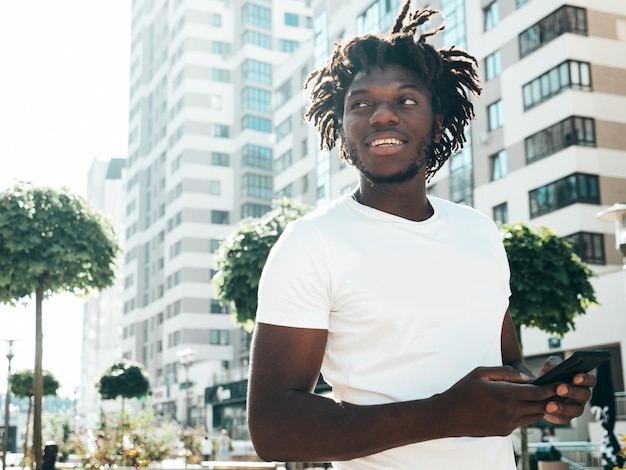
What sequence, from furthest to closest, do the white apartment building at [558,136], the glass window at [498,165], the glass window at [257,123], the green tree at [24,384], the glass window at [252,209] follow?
the glass window at [257,123]
the glass window at [252,209]
the green tree at [24,384]
the glass window at [498,165]
the white apartment building at [558,136]

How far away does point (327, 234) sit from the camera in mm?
2064

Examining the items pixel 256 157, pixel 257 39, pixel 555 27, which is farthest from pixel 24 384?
pixel 257 39

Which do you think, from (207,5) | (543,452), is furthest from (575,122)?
(207,5)

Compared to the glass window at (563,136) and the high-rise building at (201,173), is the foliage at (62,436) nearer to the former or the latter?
the glass window at (563,136)

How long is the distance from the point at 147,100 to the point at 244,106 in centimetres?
1997

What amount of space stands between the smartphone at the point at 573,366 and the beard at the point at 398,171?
2.42 ft

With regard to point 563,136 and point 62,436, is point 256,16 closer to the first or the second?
point 62,436

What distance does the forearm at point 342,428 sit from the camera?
1792 mm

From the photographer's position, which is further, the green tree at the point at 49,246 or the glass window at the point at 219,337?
the glass window at the point at 219,337

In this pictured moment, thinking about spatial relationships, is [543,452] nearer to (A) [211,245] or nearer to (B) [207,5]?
(A) [211,245]

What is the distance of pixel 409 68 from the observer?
7.82ft

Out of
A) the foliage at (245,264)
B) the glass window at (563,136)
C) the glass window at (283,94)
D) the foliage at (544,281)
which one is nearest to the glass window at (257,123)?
the glass window at (283,94)

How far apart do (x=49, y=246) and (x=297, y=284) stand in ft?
44.1

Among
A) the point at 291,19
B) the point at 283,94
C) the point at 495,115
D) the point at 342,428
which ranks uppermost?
the point at 291,19
